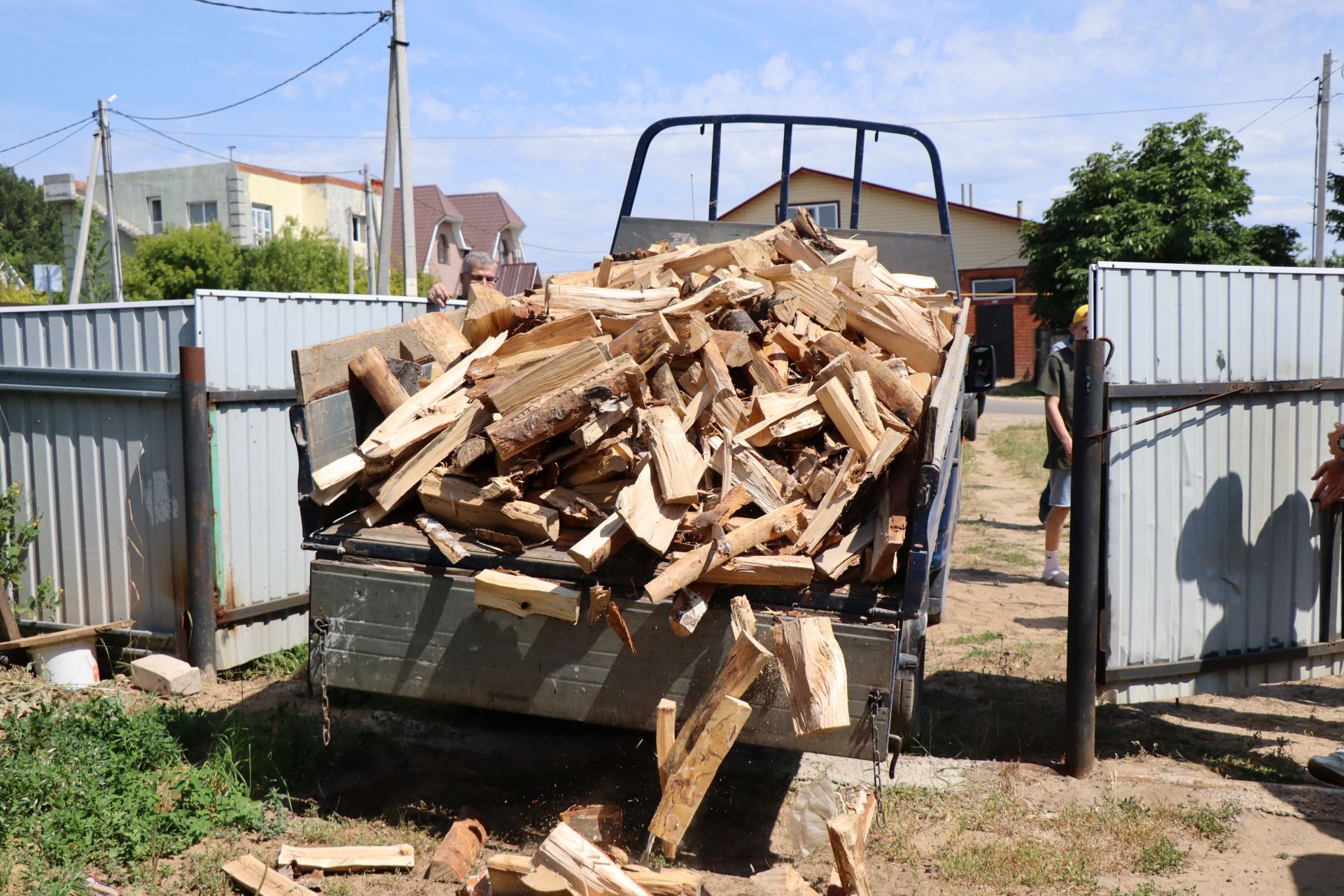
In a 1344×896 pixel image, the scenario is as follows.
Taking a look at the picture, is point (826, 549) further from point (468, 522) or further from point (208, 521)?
point (208, 521)

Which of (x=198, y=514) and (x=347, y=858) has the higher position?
(x=198, y=514)

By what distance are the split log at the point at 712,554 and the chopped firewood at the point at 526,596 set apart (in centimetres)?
26

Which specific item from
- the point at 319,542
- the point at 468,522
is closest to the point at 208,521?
the point at 319,542

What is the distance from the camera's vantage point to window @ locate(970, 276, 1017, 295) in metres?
36.8

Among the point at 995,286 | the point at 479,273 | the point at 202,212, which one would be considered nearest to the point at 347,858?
the point at 479,273

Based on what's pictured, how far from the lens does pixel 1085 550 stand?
415cm

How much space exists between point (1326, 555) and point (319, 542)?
442 cm

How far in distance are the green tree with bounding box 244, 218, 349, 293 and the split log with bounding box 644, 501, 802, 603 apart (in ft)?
108

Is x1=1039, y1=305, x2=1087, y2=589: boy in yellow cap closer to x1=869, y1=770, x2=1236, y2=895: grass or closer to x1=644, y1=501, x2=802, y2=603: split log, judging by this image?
x1=869, y1=770, x2=1236, y2=895: grass

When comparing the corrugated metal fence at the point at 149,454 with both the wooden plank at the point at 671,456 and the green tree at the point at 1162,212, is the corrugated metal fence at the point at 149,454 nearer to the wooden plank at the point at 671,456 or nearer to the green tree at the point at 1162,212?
the wooden plank at the point at 671,456

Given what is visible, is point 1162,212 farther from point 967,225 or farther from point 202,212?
A: point 202,212

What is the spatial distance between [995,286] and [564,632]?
122 feet

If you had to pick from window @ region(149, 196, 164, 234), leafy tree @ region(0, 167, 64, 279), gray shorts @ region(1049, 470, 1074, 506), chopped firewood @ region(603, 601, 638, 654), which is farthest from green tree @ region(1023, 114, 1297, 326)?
leafy tree @ region(0, 167, 64, 279)

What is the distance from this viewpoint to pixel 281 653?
5.71 m
